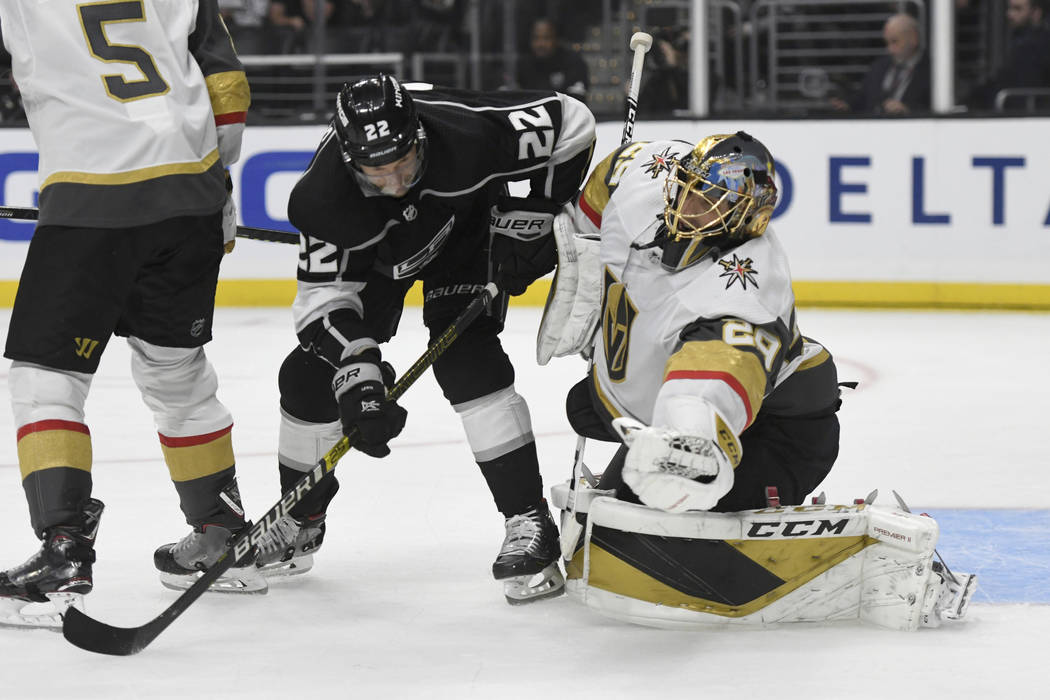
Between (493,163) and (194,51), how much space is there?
0.52m

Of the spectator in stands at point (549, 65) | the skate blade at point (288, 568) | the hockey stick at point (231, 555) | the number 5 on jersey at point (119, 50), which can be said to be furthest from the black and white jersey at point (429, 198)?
the spectator in stands at point (549, 65)

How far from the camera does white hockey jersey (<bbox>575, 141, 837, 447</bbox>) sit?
2.11 m

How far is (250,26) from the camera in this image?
6559mm

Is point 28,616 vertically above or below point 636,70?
below

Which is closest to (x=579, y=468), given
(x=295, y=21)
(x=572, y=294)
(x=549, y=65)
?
(x=572, y=294)

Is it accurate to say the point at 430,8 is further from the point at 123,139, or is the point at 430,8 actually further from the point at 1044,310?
the point at 123,139

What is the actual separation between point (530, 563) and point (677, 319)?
0.50m

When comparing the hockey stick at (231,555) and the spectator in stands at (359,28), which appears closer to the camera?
the hockey stick at (231,555)

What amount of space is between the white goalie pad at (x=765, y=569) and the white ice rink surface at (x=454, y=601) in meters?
0.03

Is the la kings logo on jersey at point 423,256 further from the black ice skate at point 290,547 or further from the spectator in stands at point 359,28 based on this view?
the spectator in stands at point 359,28

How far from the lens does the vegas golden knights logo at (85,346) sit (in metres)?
2.35

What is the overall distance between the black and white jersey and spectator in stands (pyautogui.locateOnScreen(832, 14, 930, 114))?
10.7ft

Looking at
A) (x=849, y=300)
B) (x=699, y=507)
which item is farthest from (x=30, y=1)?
(x=849, y=300)

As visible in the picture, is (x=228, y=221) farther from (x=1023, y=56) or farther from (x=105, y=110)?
(x=1023, y=56)
